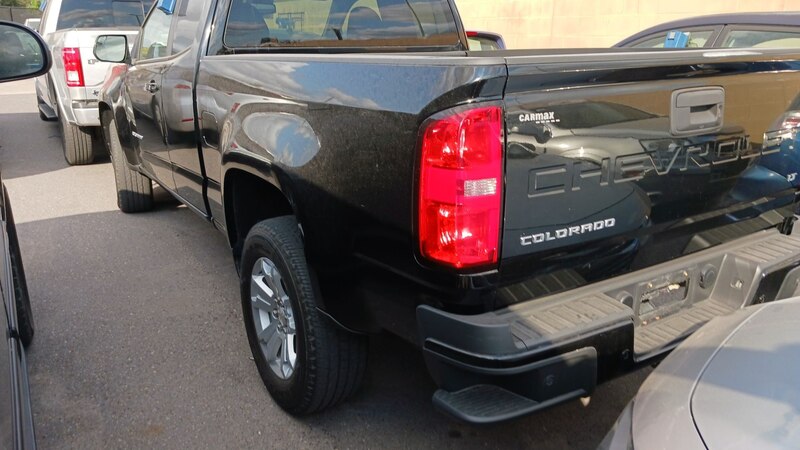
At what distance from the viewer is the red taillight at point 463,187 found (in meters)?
1.95

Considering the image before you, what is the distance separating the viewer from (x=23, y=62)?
2.83 m

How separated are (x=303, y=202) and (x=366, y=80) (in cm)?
54

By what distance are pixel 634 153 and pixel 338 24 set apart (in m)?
2.37

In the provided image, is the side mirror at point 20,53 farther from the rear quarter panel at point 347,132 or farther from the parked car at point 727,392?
the parked car at point 727,392

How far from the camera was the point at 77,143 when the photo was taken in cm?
773

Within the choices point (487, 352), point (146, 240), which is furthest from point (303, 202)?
point (146, 240)

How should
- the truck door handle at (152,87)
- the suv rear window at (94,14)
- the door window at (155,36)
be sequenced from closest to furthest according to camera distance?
the truck door handle at (152,87), the door window at (155,36), the suv rear window at (94,14)

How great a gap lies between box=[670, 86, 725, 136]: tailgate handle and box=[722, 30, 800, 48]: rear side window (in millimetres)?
2952

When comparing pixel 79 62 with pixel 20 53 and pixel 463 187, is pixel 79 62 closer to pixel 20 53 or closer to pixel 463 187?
pixel 20 53

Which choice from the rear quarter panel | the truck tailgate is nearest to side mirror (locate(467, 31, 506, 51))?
the rear quarter panel

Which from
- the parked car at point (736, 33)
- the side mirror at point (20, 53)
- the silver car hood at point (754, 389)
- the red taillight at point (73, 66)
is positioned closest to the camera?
the silver car hood at point (754, 389)

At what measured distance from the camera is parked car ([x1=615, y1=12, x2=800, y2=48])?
Result: 16.3 feet

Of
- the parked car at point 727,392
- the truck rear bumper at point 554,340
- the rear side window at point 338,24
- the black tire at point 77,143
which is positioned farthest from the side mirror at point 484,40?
the parked car at point 727,392

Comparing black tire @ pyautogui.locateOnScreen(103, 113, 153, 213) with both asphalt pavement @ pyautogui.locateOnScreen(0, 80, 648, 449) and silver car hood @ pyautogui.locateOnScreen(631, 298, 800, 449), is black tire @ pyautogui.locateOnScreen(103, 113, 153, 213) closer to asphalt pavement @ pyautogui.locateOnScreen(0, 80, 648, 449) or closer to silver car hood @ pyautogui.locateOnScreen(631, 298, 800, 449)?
asphalt pavement @ pyautogui.locateOnScreen(0, 80, 648, 449)
